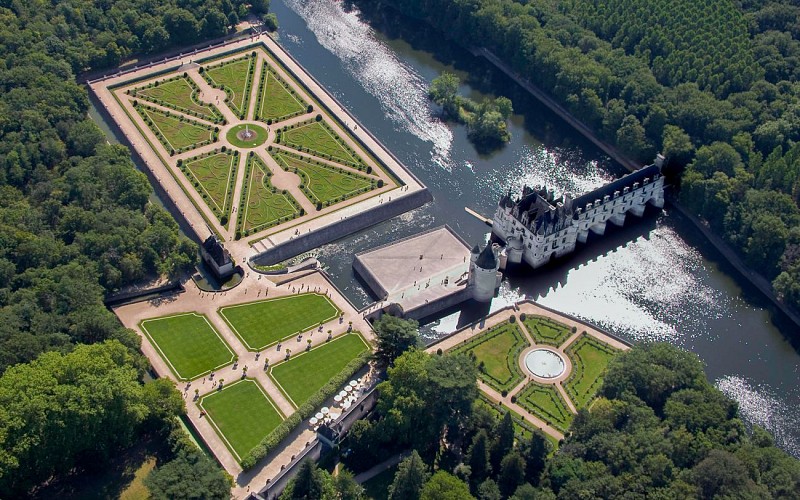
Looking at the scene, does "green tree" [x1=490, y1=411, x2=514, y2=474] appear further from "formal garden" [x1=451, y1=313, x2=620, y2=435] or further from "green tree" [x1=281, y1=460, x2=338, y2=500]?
"green tree" [x1=281, y1=460, x2=338, y2=500]

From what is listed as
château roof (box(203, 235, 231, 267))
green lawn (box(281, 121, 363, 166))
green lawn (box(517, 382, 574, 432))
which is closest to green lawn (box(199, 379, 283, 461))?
château roof (box(203, 235, 231, 267))

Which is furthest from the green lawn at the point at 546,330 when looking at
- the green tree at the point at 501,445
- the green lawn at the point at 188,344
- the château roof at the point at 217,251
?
the château roof at the point at 217,251

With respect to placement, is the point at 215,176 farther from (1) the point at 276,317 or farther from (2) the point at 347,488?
(2) the point at 347,488

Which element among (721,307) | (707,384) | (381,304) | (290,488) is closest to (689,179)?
(721,307)

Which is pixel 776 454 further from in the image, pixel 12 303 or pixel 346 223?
pixel 12 303

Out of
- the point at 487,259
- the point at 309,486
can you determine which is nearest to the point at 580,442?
the point at 487,259

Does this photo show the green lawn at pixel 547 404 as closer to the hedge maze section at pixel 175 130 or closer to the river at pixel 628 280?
the river at pixel 628 280
